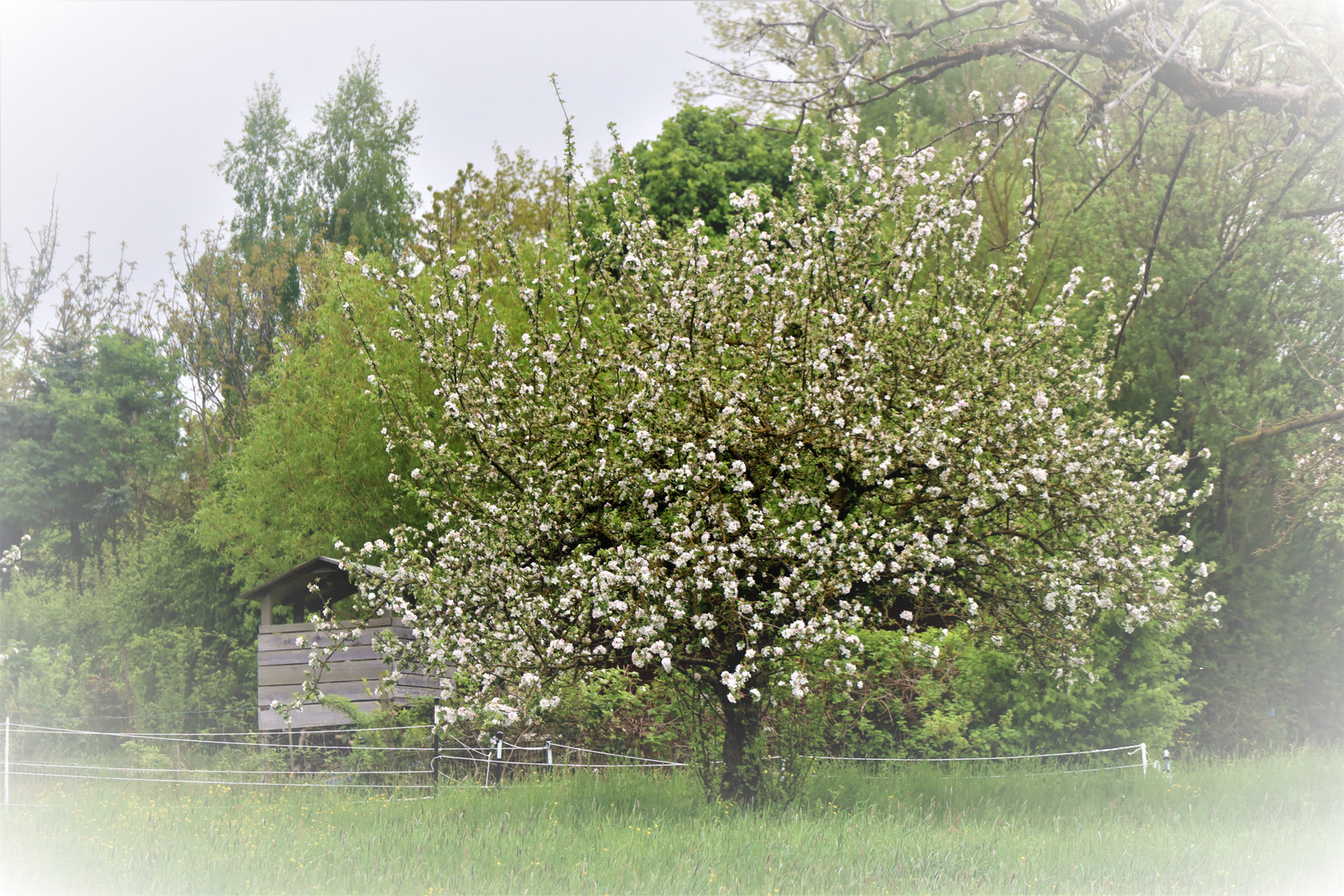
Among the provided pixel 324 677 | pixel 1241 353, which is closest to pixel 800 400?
pixel 324 677

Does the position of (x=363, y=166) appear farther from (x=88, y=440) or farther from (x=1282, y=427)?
(x=1282, y=427)

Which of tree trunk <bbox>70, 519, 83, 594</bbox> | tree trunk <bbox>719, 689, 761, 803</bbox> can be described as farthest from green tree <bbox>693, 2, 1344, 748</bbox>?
tree trunk <bbox>70, 519, 83, 594</bbox>

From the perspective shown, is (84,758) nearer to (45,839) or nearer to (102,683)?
(102,683)

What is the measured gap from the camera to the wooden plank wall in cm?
1677

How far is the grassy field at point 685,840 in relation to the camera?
8.43m

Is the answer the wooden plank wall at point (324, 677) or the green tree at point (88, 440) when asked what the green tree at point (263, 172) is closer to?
the green tree at point (88, 440)

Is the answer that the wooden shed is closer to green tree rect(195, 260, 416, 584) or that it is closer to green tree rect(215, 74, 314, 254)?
green tree rect(195, 260, 416, 584)

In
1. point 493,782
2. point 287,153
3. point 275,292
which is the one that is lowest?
point 493,782

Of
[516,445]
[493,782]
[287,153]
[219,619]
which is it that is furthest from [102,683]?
[516,445]

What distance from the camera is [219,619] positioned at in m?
29.1

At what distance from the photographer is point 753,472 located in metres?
10.2

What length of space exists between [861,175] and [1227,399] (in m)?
9.54

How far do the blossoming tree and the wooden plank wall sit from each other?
20.1ft

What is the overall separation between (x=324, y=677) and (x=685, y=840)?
10.0 m
